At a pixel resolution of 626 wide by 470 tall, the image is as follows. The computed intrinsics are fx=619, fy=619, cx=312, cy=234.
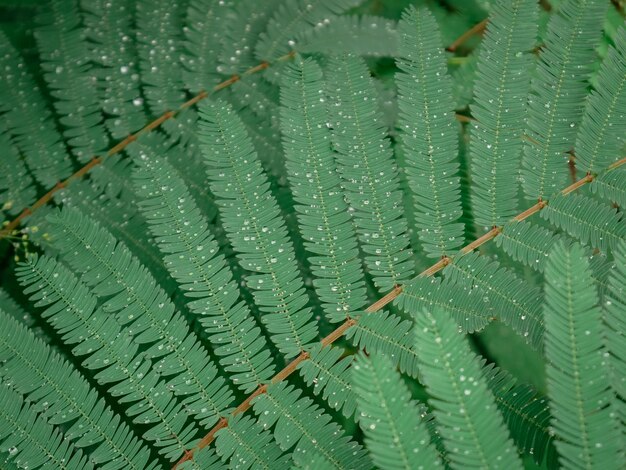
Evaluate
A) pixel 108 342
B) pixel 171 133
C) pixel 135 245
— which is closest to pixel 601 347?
pixel 108 342

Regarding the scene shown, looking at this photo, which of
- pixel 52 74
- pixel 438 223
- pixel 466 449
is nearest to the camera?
pixel 466 449

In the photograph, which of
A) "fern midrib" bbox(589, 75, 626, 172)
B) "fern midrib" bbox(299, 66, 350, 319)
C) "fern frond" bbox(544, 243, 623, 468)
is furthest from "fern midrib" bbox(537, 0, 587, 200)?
"fern midrib" bbox(299, 66, 350, 319)

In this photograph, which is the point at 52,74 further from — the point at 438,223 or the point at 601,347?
the point at 601,347

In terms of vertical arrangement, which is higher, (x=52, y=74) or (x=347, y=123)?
(x=52, y=74)

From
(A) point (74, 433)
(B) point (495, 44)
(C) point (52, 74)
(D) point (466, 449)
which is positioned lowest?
(D) point (466, 449)

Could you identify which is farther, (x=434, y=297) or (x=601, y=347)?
(x=434, y=297)

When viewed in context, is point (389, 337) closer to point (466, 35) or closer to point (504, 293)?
point (504, 293)

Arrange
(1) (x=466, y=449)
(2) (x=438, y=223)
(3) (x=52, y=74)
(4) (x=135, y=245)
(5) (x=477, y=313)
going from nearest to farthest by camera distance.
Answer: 1. (1) (x=466, y=449)
2. (5) (x=477, y=313)
3. (2) (x=438, y=223)
4. (4) (x=135, y=245)
5. (3) (x=52, y=74)

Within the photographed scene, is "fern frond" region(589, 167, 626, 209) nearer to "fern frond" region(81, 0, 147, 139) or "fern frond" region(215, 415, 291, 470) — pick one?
"fern frond" region(215, 415, 291, 470)
